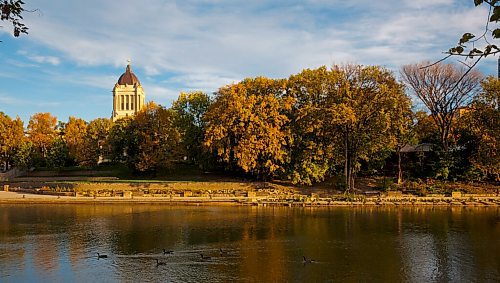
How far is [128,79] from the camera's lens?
383 ft

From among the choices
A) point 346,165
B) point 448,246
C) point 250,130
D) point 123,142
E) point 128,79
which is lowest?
point 448,246

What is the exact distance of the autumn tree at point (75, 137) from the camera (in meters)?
58.6

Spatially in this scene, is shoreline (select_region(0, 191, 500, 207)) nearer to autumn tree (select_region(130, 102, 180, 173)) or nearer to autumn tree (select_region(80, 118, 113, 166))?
autumn tree (select_region(130, 102, 180, 173))

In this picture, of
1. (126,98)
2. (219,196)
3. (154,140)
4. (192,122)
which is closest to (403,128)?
(219,196)

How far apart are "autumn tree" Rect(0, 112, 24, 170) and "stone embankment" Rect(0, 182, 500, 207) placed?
15.2m

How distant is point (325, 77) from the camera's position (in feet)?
A: 154

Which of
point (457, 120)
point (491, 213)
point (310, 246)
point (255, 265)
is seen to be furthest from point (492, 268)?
point (457, 120)

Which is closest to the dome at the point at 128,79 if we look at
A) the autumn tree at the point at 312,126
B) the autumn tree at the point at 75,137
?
the autumn tree at the point at 75,137

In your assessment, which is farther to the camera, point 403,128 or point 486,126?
point 486,126

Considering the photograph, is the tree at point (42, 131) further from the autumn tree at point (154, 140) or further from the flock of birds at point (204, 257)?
the flock of birds at point (204, 257)

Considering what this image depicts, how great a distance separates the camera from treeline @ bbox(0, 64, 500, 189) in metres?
44.9

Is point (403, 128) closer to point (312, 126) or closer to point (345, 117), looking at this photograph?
point (345, 117)

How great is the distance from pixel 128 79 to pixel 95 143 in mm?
59191

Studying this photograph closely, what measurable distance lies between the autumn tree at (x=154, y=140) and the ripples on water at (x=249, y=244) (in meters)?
17.5
